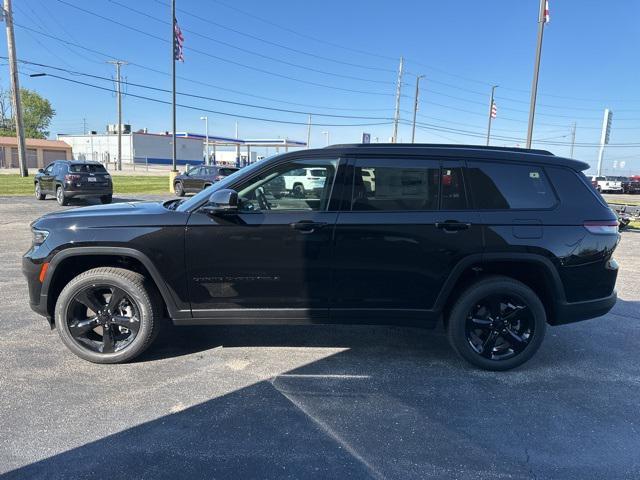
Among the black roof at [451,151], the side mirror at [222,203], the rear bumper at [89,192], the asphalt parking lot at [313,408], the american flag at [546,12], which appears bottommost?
the asphalt parking lot at [313,408]

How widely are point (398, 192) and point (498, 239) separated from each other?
2.90 feet

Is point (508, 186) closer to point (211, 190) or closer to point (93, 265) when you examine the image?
point (211, 190)

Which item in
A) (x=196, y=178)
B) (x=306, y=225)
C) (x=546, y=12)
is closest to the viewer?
(x=306, y=225)

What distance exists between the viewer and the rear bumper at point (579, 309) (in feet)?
Result: 12.9

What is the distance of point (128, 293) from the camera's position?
151 inches

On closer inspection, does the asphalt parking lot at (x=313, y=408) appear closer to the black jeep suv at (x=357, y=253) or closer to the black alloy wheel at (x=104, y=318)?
the black alloy wheel at (x=104, y=318)

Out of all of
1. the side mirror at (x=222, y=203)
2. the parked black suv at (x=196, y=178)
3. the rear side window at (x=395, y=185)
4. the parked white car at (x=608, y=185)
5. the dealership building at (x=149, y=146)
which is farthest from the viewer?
the dealership building at (x=149, y=146)

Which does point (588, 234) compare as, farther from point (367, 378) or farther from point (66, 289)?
point (66, 289)

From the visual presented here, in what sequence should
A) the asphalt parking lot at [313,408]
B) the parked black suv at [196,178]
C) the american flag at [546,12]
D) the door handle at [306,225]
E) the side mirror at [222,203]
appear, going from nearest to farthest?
the asphalt parking lot at [313,408]
the side mirror at [222,203]
the door handle at [306,225]
the american flag at [546,12]
the parked black suv at [196,178]

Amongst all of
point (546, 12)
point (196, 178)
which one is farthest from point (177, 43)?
point (546, 12)

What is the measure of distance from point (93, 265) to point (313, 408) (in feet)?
7.31

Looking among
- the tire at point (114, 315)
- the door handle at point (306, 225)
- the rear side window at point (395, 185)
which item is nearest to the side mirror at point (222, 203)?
the door handle at point (306, 225)

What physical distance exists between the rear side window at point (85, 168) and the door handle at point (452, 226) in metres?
16.2

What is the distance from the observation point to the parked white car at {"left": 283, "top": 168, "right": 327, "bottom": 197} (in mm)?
3900
